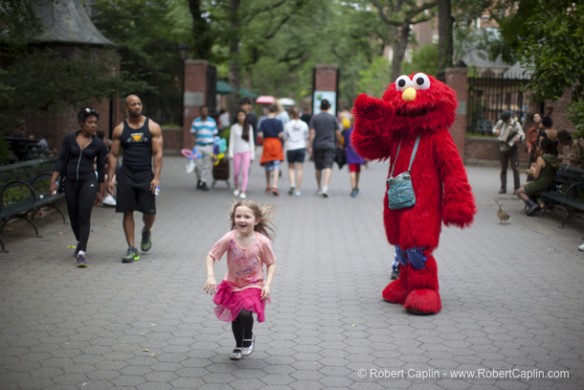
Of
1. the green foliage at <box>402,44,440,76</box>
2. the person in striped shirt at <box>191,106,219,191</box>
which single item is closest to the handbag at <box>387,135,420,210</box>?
the person in striped shirt at <box>191,106,219,191</box>

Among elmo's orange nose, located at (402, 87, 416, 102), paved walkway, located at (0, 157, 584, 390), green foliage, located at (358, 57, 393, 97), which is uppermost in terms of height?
green foliage, located at (358, 57, 393, 97)

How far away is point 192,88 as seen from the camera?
29.6m

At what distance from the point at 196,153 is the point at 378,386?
13354 millimetres

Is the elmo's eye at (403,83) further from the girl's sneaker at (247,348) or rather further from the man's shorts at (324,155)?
the man's shorts at (324,155)

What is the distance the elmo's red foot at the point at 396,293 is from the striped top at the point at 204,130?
36.1 feet

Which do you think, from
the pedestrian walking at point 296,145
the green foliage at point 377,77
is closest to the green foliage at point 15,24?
the pedestrian walking at point 296,145

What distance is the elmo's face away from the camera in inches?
313

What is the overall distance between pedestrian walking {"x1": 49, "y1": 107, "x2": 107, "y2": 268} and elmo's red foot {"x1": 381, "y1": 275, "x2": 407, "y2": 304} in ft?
11.7

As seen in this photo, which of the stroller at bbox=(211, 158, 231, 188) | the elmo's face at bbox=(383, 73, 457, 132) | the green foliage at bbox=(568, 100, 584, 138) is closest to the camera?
the elmo's face at bbox=(383, 73, 457, 132)

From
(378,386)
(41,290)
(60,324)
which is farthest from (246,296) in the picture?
(41,290)

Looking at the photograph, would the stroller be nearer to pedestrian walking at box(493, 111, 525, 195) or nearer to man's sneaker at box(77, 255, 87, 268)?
pedestrian walking at box(493, 111, 525, 195)

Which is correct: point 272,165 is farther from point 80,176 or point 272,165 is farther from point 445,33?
point 445,33

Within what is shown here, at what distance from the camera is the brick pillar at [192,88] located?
29500 millimetres

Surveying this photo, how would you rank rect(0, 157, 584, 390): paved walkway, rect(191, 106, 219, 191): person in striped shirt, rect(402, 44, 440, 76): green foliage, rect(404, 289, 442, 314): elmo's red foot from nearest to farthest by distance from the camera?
rect(0, 157, 584, 390): paved walkway
rect(404, 289, 442, 314): elmo's red foot
rect(191, 106, 219, 191): person in striped shirt
rect(402, 44, 440, 76): green foliage
